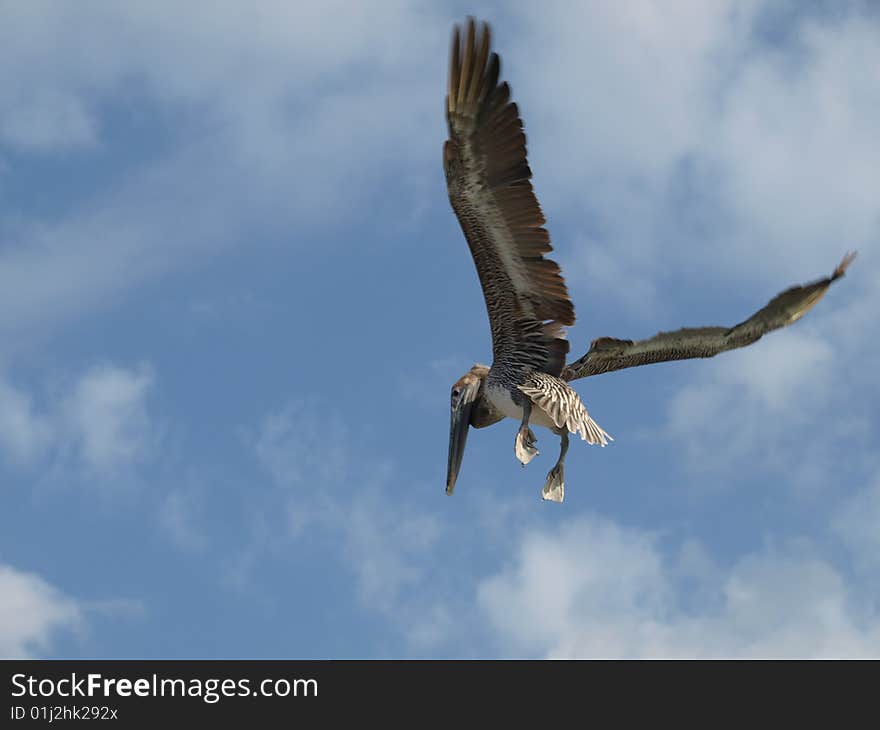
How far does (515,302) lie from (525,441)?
2.04 meters

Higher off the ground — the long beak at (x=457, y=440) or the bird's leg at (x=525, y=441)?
the long beak at (x=457, y=440)

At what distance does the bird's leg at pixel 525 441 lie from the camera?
19.8 meters

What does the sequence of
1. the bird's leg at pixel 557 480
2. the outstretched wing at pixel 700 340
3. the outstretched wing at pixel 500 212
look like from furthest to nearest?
the outstretched wing at pixel 700 340, the bird's leg at pixel 557 480, the outstretched wing at pixel 500 212

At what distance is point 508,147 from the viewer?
64.2 feet

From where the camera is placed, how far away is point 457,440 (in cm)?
2191

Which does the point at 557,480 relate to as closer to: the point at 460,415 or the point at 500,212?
the point at 460,415

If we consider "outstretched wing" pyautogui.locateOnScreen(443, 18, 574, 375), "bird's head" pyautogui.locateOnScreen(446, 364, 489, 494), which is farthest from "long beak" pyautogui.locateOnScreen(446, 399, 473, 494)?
"outstretched wing" pyautogui.locateOnScreen(443, 18, 574, 375)

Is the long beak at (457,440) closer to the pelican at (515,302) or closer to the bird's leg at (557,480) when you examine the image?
the pelican at (515,302)

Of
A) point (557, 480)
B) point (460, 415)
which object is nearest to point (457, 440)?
point (460, 415)

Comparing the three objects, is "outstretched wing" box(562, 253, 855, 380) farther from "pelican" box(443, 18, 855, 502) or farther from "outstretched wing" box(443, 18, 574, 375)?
"outstretched wing" box(443, 18, 574, 375)

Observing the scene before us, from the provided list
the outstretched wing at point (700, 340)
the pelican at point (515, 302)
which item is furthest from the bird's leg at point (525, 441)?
the outstretched wing at point (700, 340)

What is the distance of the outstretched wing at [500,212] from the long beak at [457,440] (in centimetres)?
121
